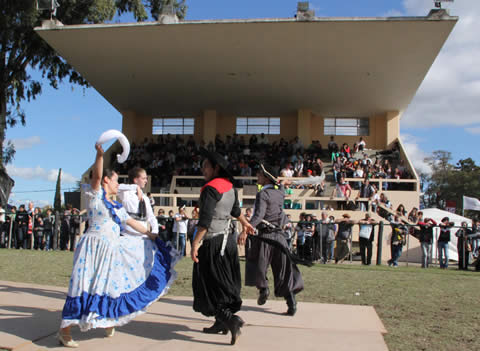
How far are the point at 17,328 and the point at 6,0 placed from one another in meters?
22.9

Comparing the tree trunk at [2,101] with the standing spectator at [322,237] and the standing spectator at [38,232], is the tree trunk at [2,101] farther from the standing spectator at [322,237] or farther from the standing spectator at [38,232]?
the standing spectator at [322,237]

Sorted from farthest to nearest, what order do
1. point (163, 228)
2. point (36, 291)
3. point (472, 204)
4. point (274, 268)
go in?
point (472, 204), point (163, 228), point (36, 291), point (274, 268)

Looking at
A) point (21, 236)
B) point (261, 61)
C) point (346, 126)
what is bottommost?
point (21, 236)

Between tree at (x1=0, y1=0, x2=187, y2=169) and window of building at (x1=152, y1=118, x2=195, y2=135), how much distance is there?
556cm

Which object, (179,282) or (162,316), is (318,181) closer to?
(179,282)

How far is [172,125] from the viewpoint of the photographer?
32.8 metres

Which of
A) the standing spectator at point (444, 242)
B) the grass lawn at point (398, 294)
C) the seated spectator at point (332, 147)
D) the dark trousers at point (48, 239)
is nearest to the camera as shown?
the grass lawn at point (398, 294)

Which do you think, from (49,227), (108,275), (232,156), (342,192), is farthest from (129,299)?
(232,156)

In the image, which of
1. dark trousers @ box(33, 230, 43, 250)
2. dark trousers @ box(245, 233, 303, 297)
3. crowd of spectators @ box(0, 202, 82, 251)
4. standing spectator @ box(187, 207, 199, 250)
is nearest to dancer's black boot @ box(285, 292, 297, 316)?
dark trousers @ box(245, 233, 303, 297)

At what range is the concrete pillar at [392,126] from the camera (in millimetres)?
29547

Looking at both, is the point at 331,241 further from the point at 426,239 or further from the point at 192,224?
the point at 192,224

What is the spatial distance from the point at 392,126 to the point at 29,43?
2123 cm

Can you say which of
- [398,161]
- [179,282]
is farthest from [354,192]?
[179,282]

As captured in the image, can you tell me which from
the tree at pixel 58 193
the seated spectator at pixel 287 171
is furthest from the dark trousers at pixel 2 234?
the tree at pixel 58 193
